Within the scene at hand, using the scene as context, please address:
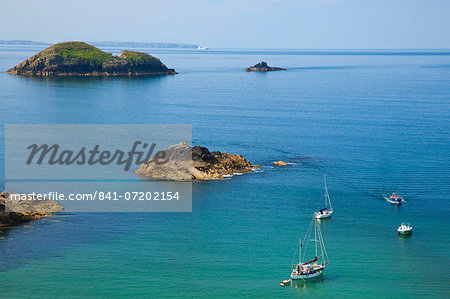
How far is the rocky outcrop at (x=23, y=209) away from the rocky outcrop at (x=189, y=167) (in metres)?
→ 19.7

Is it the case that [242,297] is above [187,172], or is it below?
below

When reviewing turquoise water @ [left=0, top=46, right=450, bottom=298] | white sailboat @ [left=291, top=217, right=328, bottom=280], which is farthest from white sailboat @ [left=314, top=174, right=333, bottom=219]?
white sailboat @ [left=291, top=217, right=328, bottom=280]

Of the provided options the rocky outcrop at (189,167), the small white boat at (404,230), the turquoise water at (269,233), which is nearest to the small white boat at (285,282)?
the turquoise water at (269,233)

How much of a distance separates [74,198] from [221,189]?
22164mm

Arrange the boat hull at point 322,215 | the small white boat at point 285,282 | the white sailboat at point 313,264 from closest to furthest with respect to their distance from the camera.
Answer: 1. the small white boat at point 285,282
2. the white sailboat at point 313,264
3. the boat hull at point 322,215

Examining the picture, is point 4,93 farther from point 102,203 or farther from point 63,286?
point 63,286

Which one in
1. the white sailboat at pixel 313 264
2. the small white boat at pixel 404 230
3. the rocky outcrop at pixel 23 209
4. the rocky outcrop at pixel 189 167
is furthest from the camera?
the rocky outcrop at pixel 189 167

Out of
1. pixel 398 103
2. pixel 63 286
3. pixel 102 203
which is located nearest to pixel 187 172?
pixel 102 203

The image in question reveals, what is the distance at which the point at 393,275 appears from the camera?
54125mm

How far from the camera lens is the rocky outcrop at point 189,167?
281 ft

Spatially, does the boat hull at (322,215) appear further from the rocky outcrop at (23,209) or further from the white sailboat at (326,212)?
the rocky outcrop at (23,209)

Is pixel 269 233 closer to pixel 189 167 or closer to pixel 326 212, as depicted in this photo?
pixel 326 212

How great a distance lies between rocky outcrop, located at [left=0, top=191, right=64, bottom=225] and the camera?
66125mm

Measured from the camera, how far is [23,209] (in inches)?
2667
